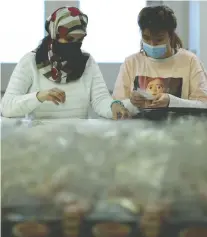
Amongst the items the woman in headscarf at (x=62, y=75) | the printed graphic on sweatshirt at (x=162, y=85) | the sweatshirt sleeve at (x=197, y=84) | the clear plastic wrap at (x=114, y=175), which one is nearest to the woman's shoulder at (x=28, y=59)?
the woman in headscarf at (x=62, y=75)

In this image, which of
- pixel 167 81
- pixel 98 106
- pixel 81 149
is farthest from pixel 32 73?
pixel 81 149

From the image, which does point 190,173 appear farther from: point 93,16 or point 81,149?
point 93,16

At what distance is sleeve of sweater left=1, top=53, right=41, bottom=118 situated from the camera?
4.10 feet

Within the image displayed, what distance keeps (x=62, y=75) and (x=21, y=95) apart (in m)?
0.15

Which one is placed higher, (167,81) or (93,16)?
(93,16)

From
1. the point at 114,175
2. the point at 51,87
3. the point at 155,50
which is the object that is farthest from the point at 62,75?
the point at 114,175

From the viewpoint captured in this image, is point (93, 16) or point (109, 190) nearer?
point (109, 190)

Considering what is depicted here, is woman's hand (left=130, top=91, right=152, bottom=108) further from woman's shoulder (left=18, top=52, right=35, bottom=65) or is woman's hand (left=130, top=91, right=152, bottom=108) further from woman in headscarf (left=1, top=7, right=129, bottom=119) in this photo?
woman's shoulder (left=18, top=52, right=35, bottom=65)

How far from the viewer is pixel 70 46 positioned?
137 cm

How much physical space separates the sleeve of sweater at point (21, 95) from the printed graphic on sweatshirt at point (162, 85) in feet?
1.15

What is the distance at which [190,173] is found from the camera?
1.23 feet

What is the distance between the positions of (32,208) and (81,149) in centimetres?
8

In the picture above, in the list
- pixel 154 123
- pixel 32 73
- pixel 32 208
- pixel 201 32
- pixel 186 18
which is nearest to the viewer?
pixel 32 208

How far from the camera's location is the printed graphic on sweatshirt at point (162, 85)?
1.35 meters
